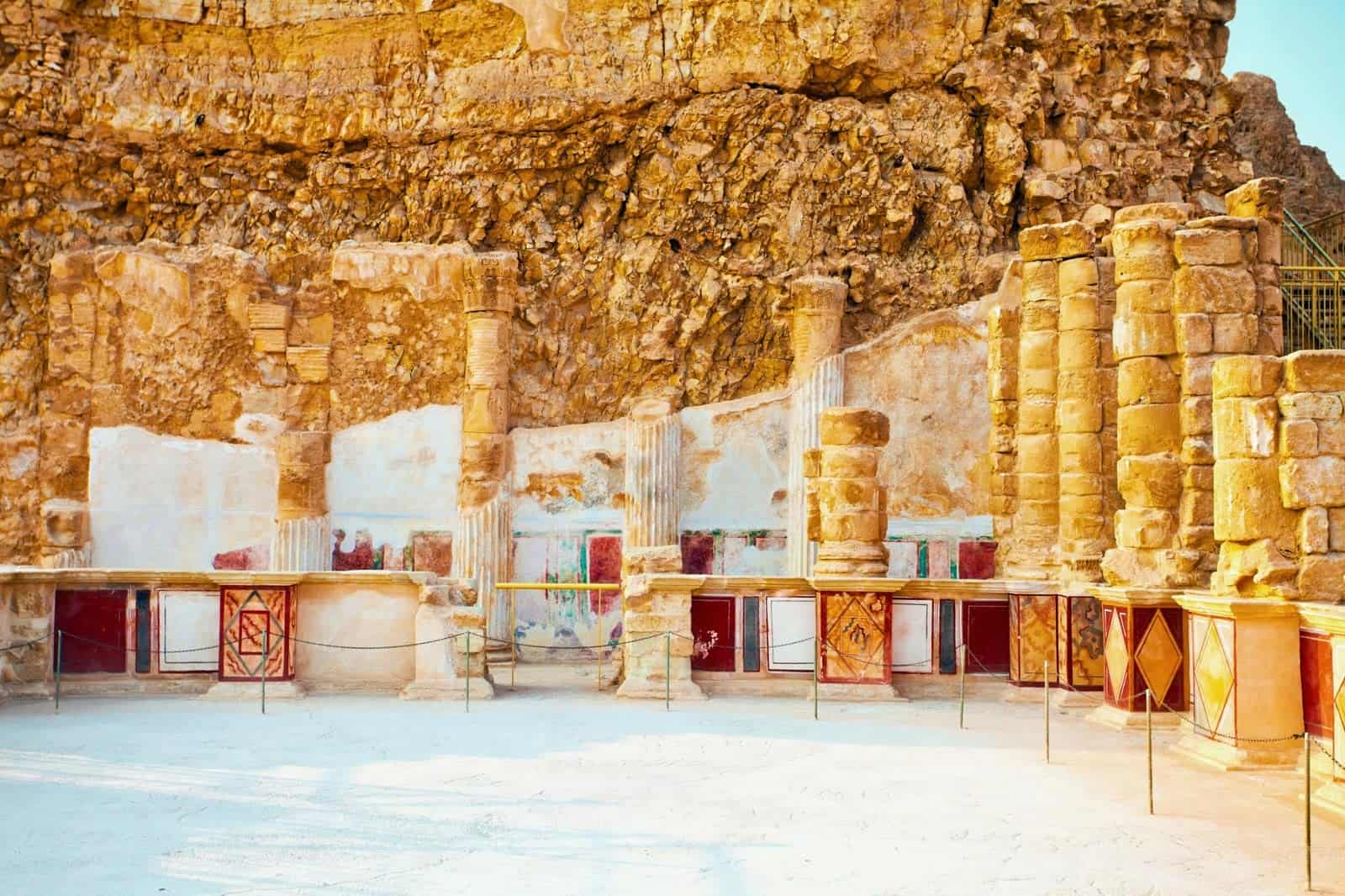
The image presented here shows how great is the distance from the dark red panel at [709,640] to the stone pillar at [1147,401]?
3.47 meters

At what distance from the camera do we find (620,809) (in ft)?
25.1

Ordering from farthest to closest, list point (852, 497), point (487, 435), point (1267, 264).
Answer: point (487, 435) → point (852, 497) → point (1267, 264)

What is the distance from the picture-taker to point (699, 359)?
18766 millimetres

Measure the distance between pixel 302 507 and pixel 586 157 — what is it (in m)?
6.28

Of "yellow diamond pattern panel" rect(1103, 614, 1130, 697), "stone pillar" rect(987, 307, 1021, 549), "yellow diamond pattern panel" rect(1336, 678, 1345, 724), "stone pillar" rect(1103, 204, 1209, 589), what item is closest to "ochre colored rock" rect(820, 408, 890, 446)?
"stone pillar" rect(987, 307, 1021, 549)

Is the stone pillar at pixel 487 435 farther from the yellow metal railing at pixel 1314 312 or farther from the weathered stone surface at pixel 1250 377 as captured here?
the weathered stone surface at pixel 1250 377

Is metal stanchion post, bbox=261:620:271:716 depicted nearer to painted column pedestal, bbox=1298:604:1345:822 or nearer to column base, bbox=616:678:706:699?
column base, bbox=616:678:706:699

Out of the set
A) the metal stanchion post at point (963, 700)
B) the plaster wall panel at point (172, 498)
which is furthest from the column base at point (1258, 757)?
the plaster wall panel at point (172, 498)

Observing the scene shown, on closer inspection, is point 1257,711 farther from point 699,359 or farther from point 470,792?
point 699,359

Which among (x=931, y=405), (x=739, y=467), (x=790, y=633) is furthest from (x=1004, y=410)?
(x=790, y=633)

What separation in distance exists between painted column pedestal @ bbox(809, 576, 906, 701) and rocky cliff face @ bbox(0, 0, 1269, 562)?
624cm

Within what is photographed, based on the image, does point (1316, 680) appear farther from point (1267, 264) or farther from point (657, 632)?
point (657, 632)

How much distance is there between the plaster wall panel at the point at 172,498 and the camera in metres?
18.6

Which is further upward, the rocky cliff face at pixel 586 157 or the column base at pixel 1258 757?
the rocky cliff face at pixel 586 157
